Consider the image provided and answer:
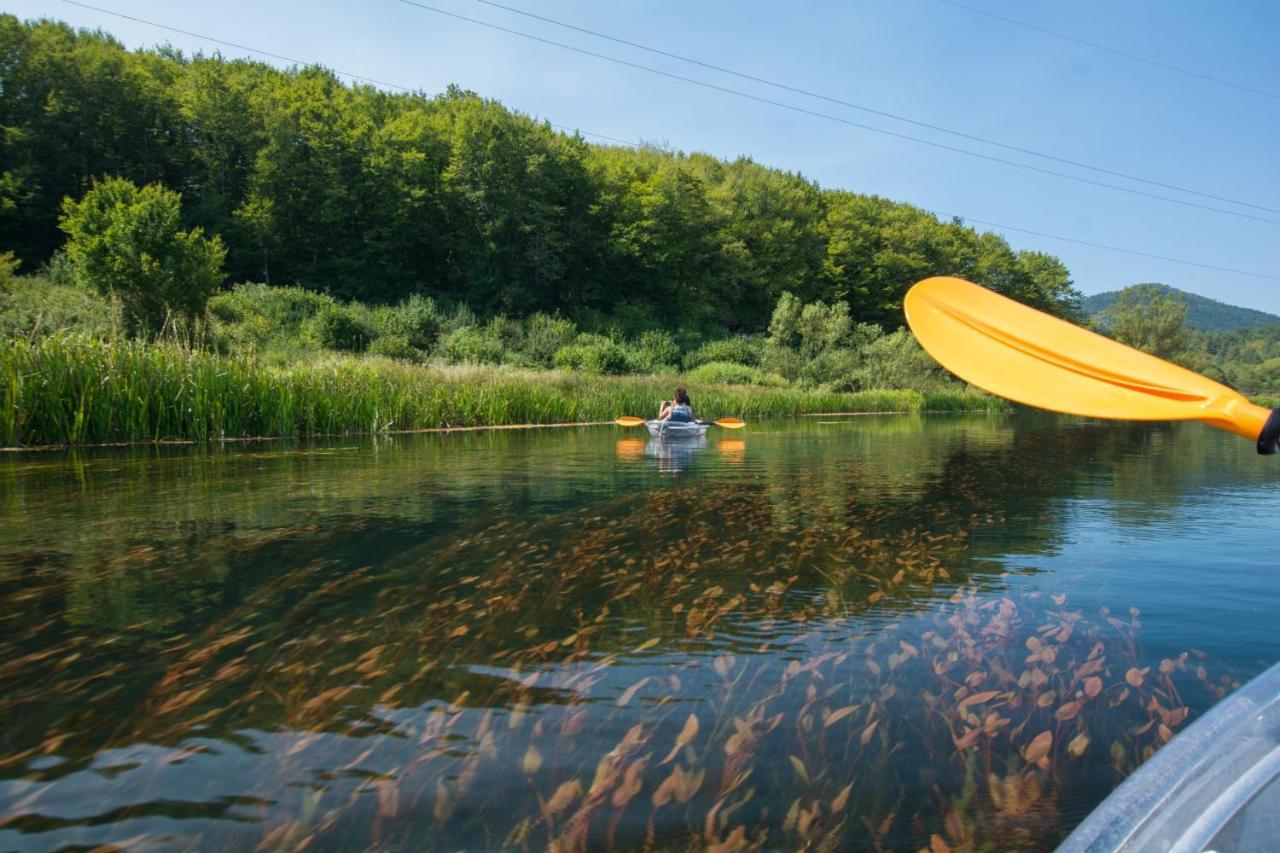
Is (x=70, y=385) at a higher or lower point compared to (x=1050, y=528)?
higher

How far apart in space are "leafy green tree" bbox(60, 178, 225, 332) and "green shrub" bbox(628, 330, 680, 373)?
20.5m

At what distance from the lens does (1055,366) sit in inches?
133

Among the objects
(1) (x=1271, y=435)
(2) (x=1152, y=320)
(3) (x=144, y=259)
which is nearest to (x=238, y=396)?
(1) (x=1271, y=435)

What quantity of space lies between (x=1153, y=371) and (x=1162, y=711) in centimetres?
137

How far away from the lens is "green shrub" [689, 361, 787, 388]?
40750mm

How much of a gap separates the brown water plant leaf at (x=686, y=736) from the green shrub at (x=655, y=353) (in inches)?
1547

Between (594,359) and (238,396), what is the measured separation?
25.0 m

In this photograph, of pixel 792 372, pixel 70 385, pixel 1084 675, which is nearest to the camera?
pixel 1084 675

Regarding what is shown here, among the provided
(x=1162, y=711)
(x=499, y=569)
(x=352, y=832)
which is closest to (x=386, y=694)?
(x=352, y=832)

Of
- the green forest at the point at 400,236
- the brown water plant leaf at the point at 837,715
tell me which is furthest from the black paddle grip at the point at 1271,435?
the green forest at the point at 400,236

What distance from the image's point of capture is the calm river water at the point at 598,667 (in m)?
2.50

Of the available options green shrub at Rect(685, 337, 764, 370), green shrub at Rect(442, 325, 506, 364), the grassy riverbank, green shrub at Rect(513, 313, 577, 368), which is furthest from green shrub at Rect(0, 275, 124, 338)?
green shrub at Rect(685, 337, 764, 370)

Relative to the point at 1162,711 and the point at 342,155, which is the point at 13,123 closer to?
the point at 342,155

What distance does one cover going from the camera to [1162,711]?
10.6ft
